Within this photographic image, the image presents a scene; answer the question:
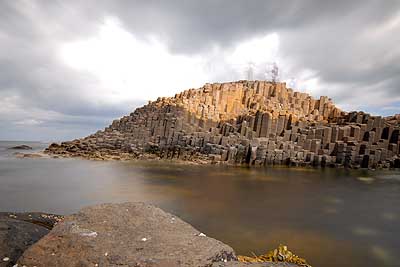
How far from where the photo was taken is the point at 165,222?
138 inches

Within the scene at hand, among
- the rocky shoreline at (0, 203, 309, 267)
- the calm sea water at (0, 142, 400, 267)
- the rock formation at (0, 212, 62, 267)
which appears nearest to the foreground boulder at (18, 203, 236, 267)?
the rocky shoreline at (0, 203, 309, 267)

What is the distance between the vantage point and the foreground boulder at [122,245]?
2604 millimetres

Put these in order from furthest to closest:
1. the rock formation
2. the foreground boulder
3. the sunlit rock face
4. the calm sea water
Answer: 1. the sunlit rock face
2. the calm sea water
3. the rock formation
4. the foreground boulder

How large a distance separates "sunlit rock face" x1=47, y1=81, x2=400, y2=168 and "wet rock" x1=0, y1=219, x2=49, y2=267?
60.4ft

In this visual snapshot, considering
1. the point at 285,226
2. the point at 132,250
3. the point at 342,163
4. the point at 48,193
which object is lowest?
the point at 48,193

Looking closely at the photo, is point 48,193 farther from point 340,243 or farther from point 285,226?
point 340,243

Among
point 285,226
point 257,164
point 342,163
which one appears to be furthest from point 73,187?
point 342,163

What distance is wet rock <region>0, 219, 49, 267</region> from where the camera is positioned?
9.88 feet

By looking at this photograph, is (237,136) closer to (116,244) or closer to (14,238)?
(14,238)

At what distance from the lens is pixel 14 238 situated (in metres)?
3.35

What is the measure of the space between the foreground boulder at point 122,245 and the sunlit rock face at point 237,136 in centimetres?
1870

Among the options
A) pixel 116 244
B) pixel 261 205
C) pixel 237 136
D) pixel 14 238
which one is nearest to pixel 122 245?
pixel 116 244

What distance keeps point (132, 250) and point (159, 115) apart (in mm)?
25486

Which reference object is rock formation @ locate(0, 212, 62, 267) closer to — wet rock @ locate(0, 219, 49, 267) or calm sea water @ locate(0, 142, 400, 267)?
wet rock @ locate(0, 219, 49, 267)
